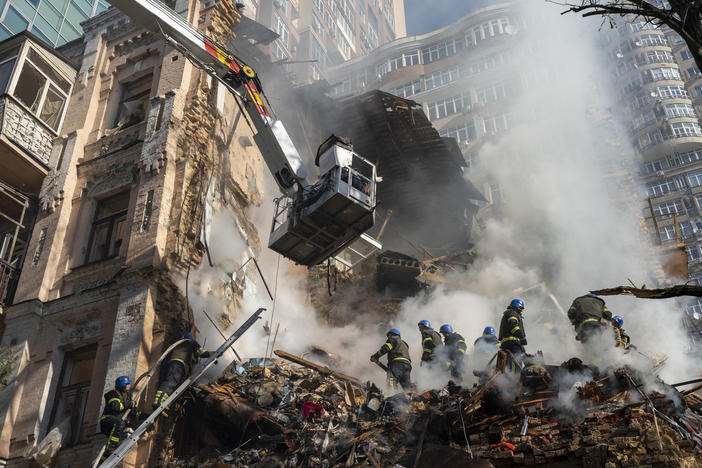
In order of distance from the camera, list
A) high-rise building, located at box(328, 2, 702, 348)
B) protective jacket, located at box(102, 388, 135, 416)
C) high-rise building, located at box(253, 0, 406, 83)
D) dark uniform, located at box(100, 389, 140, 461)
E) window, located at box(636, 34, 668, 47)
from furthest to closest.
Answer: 1. window, located at box(636, 34, 668, 47)
2. high-rise building, located at box(253, 0, 406, 83)
3. high-rise building, located at box(328, 2, 702, 348)
4. protective jacket, located at box(102, 388, 135, 416)
5. dark uniform, located at box(100, 389, 140, 461)

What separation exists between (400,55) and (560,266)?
24283 millimetres

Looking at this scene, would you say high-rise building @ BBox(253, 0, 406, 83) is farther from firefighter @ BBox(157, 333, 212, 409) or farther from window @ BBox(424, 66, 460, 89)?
firefighter @ BBox(157, 333, 212, 409)

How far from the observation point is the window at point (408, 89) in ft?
127

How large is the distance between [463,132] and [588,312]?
26.8m

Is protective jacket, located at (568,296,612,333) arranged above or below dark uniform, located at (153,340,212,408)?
above

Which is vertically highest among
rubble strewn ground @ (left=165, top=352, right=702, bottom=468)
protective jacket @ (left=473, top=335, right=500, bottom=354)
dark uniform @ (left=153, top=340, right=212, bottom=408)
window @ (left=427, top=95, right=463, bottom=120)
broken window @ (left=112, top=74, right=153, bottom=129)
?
window @ (left=427, top=95, right=463, bottom=120)

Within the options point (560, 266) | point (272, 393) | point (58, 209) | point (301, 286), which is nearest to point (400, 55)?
point (560, 266)

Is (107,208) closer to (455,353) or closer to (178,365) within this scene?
(178,365)

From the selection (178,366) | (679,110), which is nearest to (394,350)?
(178,366)

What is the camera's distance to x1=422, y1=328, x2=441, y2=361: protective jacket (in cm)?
1148

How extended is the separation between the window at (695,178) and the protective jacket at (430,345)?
4880 cm

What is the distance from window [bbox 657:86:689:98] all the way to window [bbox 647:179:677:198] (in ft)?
26.8

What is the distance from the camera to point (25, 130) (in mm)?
14414

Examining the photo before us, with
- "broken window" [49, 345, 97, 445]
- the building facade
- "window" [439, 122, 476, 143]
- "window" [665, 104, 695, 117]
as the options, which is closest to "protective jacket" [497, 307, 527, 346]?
the building facade
